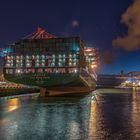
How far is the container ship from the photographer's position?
86.2 metres

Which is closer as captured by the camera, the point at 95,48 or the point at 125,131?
the point at 125,131

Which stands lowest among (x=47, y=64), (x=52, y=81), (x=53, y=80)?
(x=52, y=81)

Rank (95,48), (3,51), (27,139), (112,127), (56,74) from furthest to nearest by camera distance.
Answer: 1. (95,48)
2. (3,51)
3. (56,74)
4. (112,127)
5. (27,139)

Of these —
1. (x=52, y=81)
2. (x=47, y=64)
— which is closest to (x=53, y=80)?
(x=52, y=81)

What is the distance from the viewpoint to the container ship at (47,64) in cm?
8619

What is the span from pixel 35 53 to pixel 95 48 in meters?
55.5

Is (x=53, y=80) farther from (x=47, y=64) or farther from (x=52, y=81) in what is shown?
(x=47, y=64)

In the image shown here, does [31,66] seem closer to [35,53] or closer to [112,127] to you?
[35,53]

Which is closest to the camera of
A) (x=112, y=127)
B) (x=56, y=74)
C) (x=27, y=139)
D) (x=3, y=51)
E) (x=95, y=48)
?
(x=27, y=139)

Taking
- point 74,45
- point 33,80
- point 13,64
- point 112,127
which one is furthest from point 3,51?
point 112,127

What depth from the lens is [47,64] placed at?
88.0 m

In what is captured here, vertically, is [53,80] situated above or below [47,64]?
below

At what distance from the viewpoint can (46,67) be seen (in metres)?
87.4

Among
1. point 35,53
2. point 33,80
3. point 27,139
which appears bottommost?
point 27,139
